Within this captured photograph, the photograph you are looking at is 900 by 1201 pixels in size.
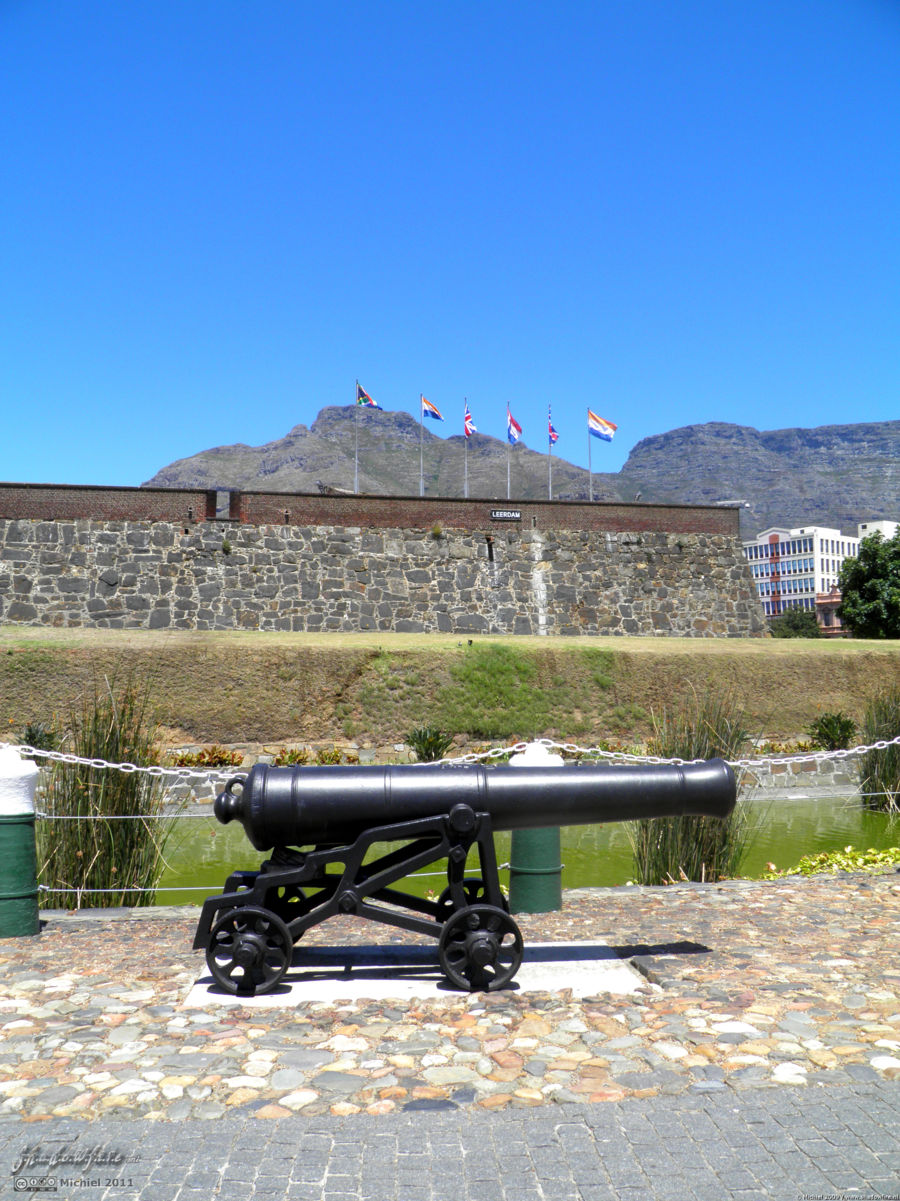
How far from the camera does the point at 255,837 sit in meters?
4.61

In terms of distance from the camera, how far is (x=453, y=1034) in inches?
157

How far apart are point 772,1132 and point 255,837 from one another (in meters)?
2.51

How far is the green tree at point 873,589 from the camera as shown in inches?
1519

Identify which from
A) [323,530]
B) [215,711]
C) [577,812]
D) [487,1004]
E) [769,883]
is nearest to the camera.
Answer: [487,1004]

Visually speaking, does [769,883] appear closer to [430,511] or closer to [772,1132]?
[772,1132]

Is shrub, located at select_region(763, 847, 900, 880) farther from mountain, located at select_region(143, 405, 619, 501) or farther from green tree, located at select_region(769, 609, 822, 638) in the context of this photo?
mountain, located at select_region(143, 405, 619, 501)

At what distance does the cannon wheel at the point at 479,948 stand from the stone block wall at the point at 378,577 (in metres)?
15.7

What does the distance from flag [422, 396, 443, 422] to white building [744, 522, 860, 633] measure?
3585 inches

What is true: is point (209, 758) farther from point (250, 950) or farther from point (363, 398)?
point (363, 398)

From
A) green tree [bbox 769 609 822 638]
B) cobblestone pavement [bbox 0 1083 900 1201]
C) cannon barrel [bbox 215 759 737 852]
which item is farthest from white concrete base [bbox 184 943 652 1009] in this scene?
green tree [bbox 769 609 822 638]

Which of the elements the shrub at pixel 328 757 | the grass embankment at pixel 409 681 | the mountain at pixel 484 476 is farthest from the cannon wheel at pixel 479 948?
the mountain at pixel 484 476

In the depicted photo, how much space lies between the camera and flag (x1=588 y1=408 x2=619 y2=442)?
29.4 metres

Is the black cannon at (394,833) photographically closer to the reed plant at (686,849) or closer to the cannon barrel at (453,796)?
the cannon barrel at (453,796)

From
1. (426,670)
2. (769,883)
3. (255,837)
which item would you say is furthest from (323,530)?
(255,837)
